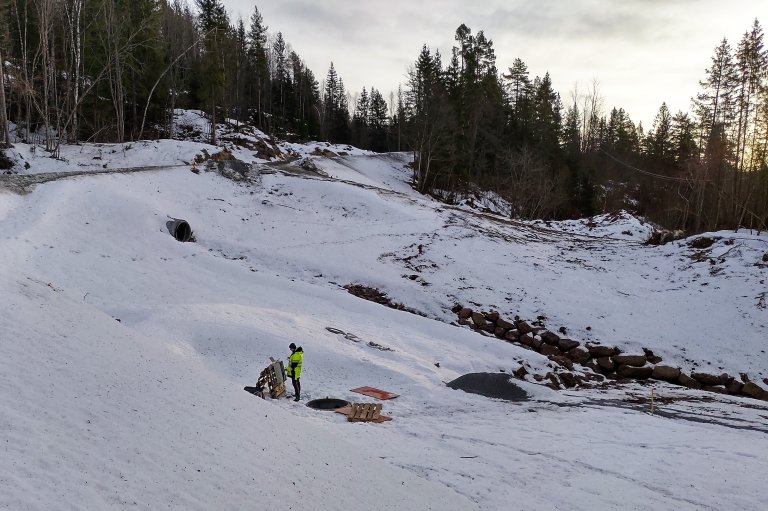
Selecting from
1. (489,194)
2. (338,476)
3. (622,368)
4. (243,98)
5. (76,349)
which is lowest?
(622,368)

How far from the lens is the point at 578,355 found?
16.0 meters

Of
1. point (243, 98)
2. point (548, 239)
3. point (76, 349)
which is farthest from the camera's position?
point (243, 98)

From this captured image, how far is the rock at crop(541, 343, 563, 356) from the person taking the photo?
1622 centimetres

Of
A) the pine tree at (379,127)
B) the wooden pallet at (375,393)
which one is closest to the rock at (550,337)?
the wooden pallet at (375,393)

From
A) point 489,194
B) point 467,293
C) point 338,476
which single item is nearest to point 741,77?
point 489,194

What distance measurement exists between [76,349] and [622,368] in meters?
15.0

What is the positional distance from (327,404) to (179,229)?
14.2m

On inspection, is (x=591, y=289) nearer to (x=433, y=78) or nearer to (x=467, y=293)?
(x=467, y=293)

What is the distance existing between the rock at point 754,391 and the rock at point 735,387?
3.2 inches

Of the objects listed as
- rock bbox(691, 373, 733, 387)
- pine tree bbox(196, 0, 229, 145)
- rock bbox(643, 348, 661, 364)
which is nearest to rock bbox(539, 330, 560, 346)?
rock bbox(643, 348, 661, 364)

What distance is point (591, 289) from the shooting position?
20.1 meters

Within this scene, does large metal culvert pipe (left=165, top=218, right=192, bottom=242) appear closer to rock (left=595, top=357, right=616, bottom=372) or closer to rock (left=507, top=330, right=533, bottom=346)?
rock (left=507, top=330, right=533, bottom=346)

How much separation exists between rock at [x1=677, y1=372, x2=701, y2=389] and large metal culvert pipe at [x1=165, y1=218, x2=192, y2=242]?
2002cm

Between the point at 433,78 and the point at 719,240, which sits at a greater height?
the point at 433,78
